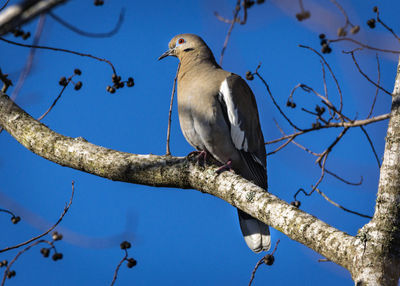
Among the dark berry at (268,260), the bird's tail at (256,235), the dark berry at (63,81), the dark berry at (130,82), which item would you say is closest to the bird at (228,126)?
the bird's tail at (256,235)

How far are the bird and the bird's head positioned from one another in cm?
43

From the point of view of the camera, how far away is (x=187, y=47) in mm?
4273

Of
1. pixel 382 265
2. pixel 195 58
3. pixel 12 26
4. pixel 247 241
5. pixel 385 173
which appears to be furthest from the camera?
pixel 195 58

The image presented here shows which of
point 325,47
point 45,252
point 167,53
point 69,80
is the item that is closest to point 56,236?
point 45,252

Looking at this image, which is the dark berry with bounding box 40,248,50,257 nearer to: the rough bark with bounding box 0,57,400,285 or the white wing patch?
the rough bark with bounding box 0,57,400,285

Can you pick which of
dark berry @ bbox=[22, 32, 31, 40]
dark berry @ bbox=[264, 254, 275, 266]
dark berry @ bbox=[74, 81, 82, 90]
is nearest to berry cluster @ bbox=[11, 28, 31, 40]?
dark berry @ bbox=[22, 32, 31, 40]

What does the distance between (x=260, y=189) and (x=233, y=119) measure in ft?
3.69

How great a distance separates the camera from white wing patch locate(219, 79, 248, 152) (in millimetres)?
3488

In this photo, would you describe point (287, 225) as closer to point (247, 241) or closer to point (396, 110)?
point (396, 110)

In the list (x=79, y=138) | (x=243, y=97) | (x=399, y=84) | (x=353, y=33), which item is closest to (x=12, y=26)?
(x=353, y=33)

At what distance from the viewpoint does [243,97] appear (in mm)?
3639

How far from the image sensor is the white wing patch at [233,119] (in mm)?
3488

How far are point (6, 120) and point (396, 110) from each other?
231cm

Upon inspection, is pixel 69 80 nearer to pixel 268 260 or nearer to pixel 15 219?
pixel 15 219
